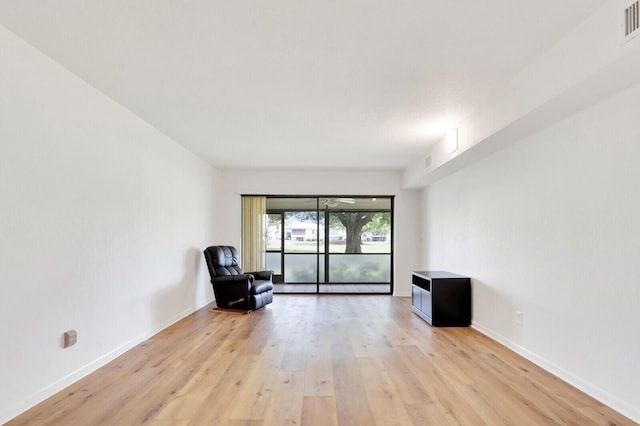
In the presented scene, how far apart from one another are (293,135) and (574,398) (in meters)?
3.47

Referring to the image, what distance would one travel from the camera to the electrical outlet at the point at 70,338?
2.51 m

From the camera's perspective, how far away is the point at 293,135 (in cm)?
410

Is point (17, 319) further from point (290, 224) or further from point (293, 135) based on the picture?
point (290, 224)

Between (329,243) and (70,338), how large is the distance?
17.6ft

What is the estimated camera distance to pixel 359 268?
304 inches


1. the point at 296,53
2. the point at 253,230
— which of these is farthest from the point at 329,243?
the point at 296,53

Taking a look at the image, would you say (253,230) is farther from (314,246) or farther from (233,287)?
(233,287)

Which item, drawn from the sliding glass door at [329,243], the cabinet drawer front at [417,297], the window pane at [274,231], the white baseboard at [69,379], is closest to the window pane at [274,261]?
the sliding glass door at [329,243]

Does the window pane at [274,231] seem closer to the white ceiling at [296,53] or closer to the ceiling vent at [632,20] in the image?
the white ceiling at [296,53]

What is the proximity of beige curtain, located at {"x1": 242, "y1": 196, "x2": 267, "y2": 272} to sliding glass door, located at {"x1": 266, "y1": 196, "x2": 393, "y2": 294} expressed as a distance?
392mm

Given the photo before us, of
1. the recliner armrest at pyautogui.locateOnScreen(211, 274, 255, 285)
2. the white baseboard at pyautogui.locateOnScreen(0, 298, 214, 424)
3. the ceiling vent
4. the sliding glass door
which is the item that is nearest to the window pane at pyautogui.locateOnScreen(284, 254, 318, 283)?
the sliding glass door

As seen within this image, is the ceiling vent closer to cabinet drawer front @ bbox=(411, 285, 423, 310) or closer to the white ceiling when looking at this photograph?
the white ceiling

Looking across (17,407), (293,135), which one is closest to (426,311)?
(293,135)

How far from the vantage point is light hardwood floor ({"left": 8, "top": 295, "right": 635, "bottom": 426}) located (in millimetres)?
2119
